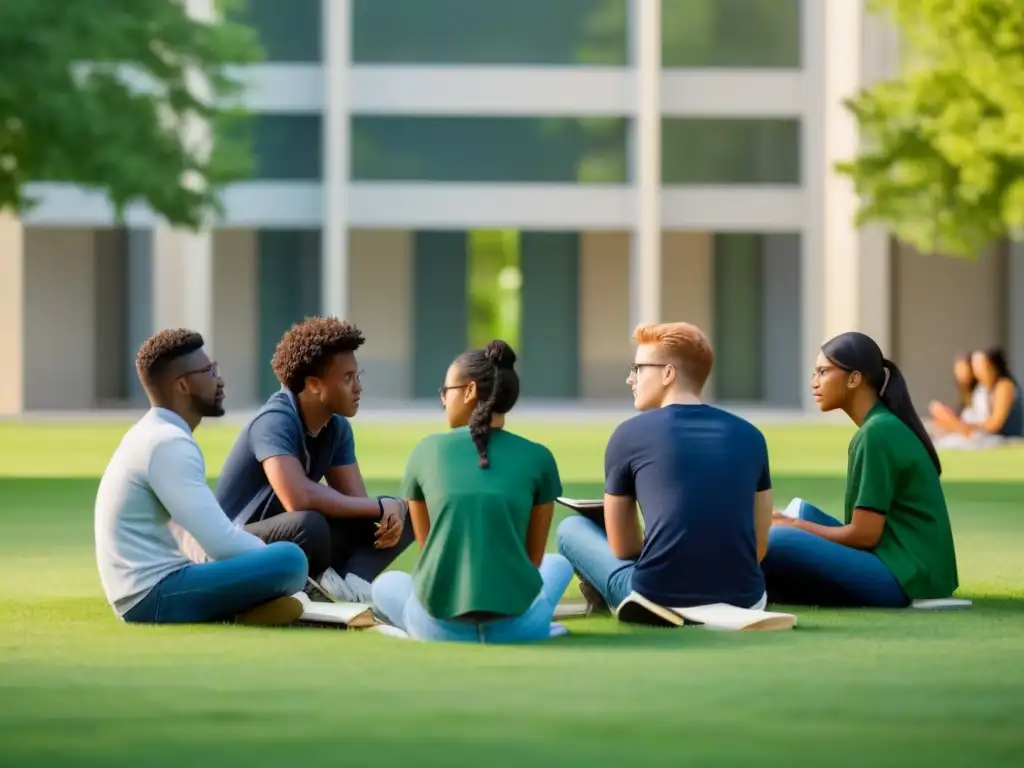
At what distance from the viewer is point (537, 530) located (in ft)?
27.9

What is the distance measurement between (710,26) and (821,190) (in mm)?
3979

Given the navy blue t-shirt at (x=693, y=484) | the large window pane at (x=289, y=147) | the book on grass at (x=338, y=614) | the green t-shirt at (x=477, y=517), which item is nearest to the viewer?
the green t-shirt at (x=477, y=517)

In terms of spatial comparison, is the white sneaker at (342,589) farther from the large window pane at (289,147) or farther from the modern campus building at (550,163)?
the large window pane at (289,147)

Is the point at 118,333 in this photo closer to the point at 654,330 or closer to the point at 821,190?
the point at 821,190

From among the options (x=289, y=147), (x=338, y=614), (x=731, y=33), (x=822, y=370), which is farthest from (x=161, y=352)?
(x=731, y=33)

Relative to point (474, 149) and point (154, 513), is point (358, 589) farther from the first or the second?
point (474, 149)

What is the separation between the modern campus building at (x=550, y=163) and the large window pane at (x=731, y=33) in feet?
0.14

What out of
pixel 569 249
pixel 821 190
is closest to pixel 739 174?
pixel 821 190

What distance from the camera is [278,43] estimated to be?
138 ft

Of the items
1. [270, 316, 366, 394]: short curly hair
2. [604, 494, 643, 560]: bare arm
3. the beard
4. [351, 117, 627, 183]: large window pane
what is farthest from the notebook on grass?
[351, 117, 627, 183]: large window pane

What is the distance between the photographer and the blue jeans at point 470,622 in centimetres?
860

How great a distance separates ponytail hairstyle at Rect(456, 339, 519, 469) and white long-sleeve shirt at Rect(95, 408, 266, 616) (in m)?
1.23

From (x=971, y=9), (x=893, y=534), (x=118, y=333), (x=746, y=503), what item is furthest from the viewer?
(x=118, y=333)

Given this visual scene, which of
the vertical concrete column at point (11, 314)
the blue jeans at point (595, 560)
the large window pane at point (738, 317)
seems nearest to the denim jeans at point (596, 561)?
the blue jeans at point (595, 560)
